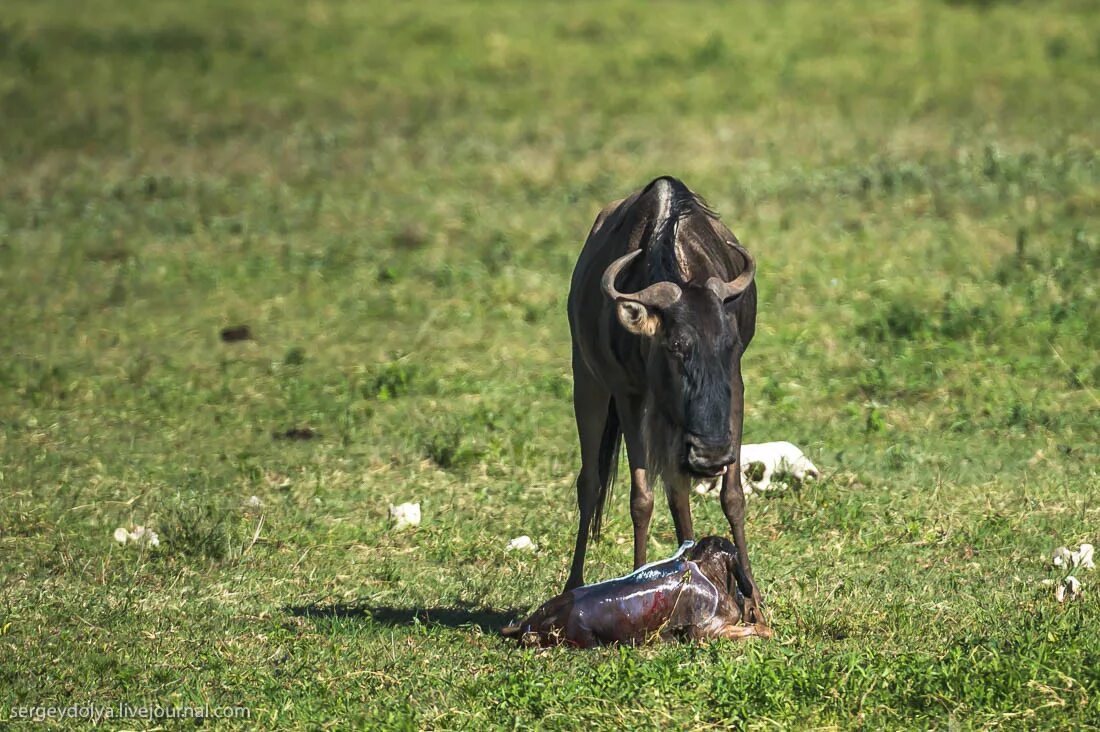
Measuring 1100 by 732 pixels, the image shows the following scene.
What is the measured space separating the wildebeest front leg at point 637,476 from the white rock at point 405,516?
1939mm

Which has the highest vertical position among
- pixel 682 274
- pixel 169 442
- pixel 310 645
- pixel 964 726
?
pixel 682 274

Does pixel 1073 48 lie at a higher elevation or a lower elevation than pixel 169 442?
higher

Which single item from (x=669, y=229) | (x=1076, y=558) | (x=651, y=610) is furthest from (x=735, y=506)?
(x=1076, y=558)

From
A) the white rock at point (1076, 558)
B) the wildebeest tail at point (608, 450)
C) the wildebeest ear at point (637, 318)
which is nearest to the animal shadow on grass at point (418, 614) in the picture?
the wildebeest tail at point (608, 450)

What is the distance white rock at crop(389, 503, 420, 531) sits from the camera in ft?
28.8

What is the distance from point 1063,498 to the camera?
340 inches

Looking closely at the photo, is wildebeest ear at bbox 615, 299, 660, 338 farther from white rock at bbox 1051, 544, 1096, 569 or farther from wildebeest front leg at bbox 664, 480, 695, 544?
white rock at bbox 1051, 544, 1096, 569

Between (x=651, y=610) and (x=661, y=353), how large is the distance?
1.05 metres

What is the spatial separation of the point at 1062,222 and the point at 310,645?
→ 9.36 m

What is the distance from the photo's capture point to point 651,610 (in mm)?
6449

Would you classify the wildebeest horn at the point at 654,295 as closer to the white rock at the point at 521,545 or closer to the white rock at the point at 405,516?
the white rock at the point at 521,545

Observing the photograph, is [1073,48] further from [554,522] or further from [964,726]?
[964,726]

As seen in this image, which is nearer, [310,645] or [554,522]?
[310,645]

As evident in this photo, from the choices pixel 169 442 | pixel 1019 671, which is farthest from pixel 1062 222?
pixel 1019 671
